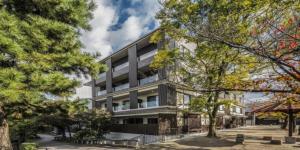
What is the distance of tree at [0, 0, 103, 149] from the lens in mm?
6543

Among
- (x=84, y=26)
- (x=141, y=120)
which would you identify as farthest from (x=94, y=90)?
(x=84, y=26)

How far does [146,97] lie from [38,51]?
20488 millimetres

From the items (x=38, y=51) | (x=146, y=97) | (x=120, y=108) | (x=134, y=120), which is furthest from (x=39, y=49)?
(x=120, y=108)

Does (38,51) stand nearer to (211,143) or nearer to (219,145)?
(219,145)

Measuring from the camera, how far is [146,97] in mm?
27750

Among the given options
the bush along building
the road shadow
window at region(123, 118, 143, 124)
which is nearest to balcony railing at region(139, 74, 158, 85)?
the bush along building

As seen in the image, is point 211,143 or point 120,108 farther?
point 120,108

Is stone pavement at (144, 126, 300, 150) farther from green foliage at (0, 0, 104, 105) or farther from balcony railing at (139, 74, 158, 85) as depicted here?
green foliage at (0, 0, 104, 105)

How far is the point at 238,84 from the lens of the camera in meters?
9.58

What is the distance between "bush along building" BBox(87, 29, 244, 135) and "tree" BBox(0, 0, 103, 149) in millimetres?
13641

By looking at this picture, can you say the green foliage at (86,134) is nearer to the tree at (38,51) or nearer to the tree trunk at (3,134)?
the tree at (38,51)

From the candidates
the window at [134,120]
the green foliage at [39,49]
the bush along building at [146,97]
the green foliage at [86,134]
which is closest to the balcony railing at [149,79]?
the bush along building at [146,97]

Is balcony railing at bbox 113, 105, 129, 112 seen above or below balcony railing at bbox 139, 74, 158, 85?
below

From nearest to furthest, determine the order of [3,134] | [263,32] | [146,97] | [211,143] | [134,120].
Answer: [263,32]
[3,134]
[211,143]
[146,97]
[134,120]
